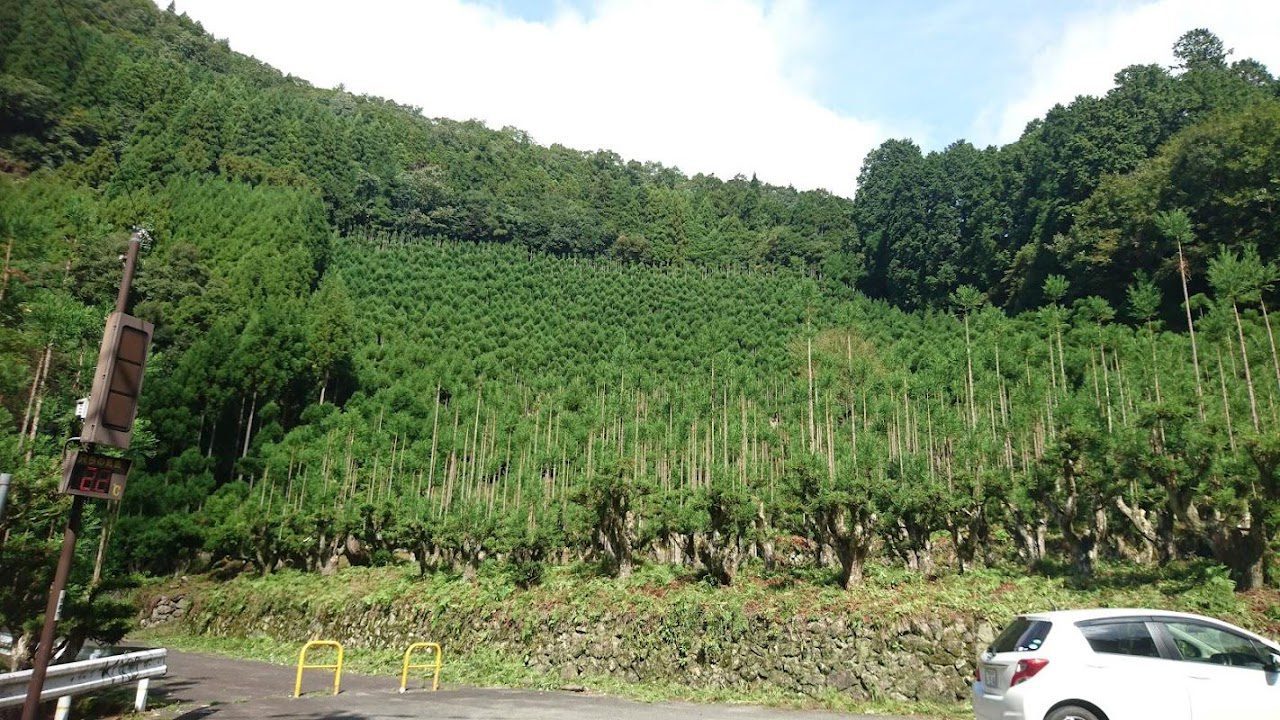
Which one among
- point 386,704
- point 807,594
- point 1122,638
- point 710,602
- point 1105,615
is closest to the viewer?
point 1122,638

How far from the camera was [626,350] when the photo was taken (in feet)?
200

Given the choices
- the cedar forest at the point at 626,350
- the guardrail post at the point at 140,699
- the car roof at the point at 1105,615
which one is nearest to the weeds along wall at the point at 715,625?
the cedar forest at the point at 626,350

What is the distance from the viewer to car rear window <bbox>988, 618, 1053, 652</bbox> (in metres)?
7.51

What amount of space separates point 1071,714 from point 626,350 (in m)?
54.3

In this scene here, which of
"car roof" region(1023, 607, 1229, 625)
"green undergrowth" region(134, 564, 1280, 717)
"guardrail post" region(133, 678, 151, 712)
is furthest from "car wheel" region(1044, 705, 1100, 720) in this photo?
"guardrail post" region(133, 678, 151, 712)

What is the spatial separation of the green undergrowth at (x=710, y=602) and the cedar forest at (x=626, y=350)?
1.27m

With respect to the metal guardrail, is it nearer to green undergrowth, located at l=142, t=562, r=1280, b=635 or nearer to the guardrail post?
the guardrail post

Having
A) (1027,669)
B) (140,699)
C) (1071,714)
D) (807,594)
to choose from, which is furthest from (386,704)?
(807,594)

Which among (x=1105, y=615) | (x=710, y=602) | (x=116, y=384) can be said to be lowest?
(x=710, y=602)

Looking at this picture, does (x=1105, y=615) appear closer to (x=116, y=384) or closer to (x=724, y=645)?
(x=724, y=645)

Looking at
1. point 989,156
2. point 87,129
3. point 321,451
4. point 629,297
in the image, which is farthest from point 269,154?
point 989,156

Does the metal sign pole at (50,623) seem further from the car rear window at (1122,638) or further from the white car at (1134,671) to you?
the car rear window at (1122,638)

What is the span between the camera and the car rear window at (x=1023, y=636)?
24.6 ft

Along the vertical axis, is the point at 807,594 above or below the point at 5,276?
below
